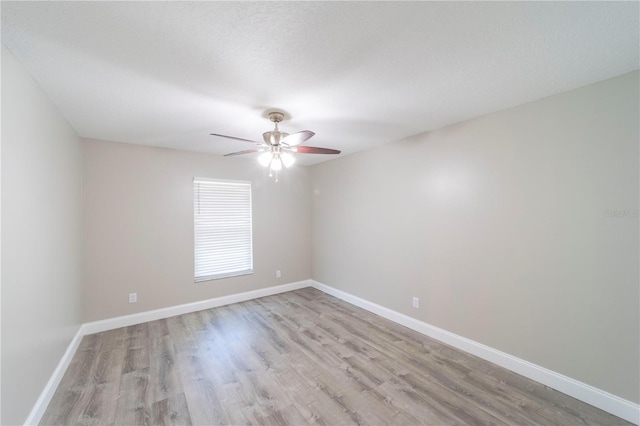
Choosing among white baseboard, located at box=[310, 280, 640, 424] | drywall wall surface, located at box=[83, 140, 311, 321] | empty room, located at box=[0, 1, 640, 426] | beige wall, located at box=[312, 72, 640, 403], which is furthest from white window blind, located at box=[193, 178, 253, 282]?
white baseboard, located at box=[310, 280, 640, 424]

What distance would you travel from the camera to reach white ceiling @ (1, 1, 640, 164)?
1263 mm

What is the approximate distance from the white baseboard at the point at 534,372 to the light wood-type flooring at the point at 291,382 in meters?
0.07

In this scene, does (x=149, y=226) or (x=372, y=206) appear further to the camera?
(x=372, y=206)

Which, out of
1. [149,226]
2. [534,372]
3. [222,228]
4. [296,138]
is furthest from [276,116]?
[534,372]

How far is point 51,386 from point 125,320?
1.36 meters

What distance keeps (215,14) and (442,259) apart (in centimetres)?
298

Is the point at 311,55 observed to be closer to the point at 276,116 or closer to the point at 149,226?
Result: the point at 276,116

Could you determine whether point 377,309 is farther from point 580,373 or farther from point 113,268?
point 113,268

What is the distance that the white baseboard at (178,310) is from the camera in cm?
319

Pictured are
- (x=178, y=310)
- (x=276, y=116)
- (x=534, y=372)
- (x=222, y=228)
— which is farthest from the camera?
(x=222, y=228)

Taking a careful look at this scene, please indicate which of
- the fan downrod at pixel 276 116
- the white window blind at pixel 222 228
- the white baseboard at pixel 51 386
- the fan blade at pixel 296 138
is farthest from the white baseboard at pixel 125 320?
the fan downrod at pixel 276 116

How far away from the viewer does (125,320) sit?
3.34 m

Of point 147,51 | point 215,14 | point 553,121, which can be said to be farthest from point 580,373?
point 147,51

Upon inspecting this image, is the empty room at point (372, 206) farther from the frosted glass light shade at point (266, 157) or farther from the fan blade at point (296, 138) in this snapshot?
the fan blade at point (296, 138)
